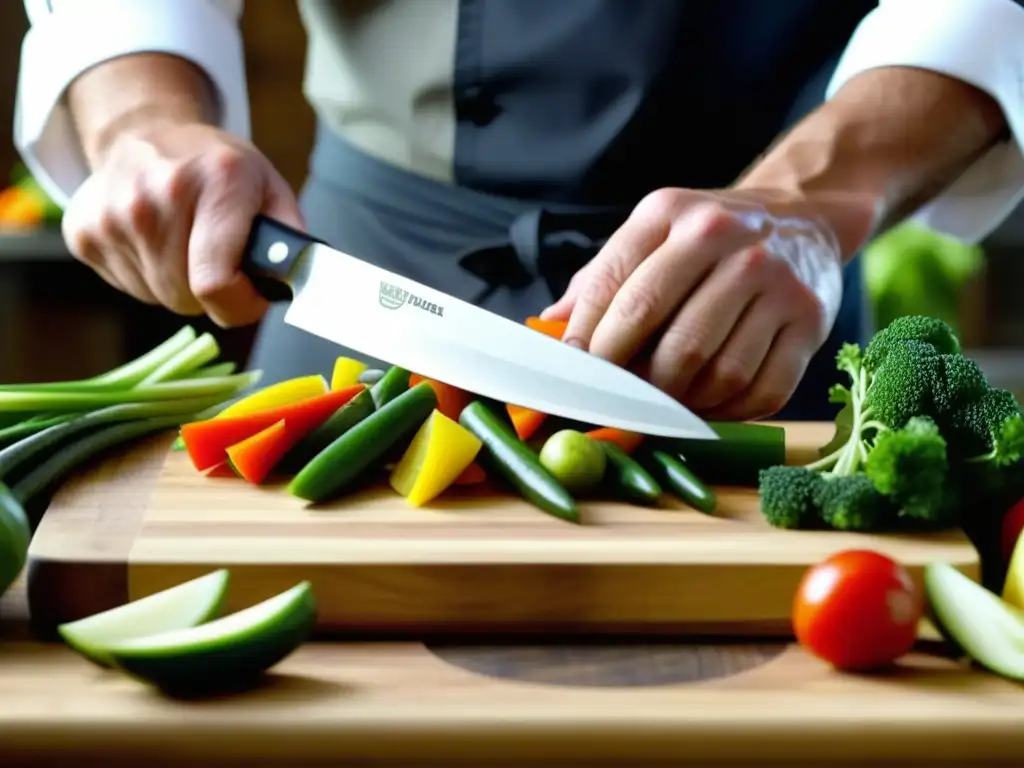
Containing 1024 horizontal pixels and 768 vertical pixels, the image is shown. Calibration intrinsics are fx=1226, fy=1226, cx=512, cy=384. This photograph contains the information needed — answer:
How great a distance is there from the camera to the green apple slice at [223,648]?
77 centimetres

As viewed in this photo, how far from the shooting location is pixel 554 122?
1.60 metres

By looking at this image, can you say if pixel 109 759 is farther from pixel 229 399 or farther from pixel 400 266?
pixel 400 266

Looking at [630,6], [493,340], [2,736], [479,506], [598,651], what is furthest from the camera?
[630,6]

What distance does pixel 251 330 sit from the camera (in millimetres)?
3523

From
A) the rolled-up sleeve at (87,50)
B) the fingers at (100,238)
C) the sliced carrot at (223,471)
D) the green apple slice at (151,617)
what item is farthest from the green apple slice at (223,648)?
the rolled-up sleeve at (87,50)

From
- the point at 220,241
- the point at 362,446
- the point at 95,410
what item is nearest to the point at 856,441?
the point at 362,446

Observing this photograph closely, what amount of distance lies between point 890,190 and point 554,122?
17.2 inches

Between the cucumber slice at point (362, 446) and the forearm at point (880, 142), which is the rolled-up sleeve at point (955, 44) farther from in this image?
the cucumber slice at point (362, 446)

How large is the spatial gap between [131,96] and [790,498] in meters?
0.96

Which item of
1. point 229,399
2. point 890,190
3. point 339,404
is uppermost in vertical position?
point 890,190

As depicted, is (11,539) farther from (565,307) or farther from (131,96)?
(131,96)

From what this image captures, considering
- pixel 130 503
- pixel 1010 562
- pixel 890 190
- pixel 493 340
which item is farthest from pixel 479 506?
pixel 890 190

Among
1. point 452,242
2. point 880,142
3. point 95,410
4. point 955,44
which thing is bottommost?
point 95,410

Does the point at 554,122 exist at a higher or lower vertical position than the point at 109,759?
higher
